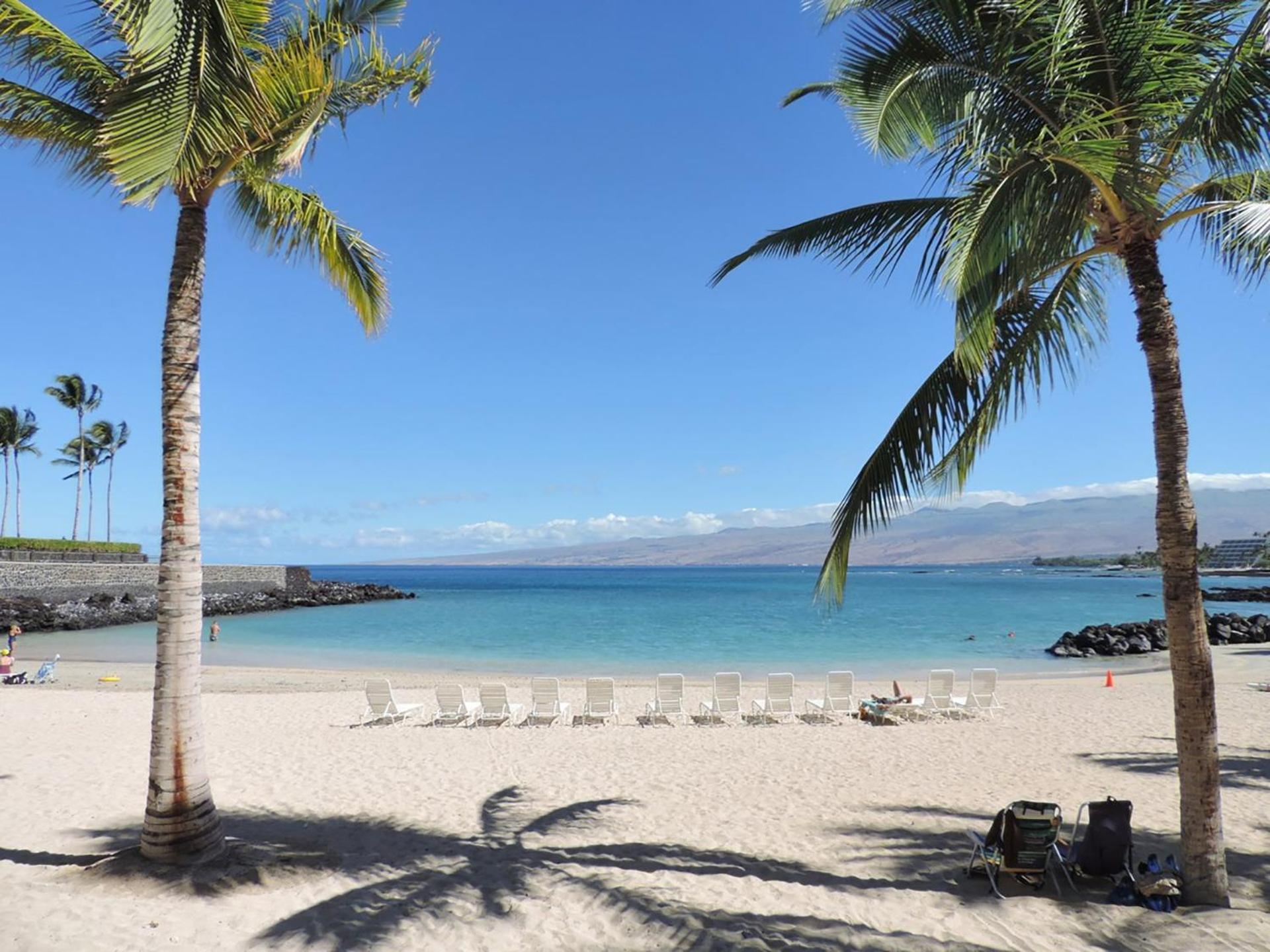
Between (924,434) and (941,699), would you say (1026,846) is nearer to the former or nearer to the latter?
(924,434)

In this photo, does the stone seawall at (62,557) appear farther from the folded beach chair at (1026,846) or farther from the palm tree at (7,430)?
the folded beach chair at (1026,846)

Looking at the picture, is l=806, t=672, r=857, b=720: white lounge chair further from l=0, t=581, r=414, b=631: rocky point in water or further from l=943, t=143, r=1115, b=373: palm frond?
l=0, t=581, r=414, b=631: rocky point in water

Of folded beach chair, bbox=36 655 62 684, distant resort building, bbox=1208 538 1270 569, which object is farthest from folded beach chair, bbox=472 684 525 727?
distant resort building, bbox=1208 538 1270 569

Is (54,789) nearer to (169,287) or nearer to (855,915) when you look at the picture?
(169,287)

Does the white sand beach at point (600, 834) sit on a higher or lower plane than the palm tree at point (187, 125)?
lower

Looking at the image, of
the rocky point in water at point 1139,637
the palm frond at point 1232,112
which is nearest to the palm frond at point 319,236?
the palm frond at point 1232,112

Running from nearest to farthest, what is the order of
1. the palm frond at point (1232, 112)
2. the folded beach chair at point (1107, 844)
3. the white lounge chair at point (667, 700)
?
the palm frond at point (1232, 112) < the folded beach chair at point (1107, 844) < the white lounge chair at point (667, 700)

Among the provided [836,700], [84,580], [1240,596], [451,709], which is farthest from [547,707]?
[1240,596]

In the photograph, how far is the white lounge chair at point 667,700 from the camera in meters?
13.3

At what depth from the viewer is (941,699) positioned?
45.6 feet

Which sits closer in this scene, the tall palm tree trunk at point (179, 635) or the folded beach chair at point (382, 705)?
the tall palm tree trunk at point (179, 635)

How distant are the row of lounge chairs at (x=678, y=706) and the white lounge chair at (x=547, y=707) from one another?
0.02m

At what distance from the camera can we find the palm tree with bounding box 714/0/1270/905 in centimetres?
440

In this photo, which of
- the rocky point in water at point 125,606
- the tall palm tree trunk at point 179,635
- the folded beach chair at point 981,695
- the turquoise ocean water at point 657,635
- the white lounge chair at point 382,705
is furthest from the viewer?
the rocky point in water at point 125,606
